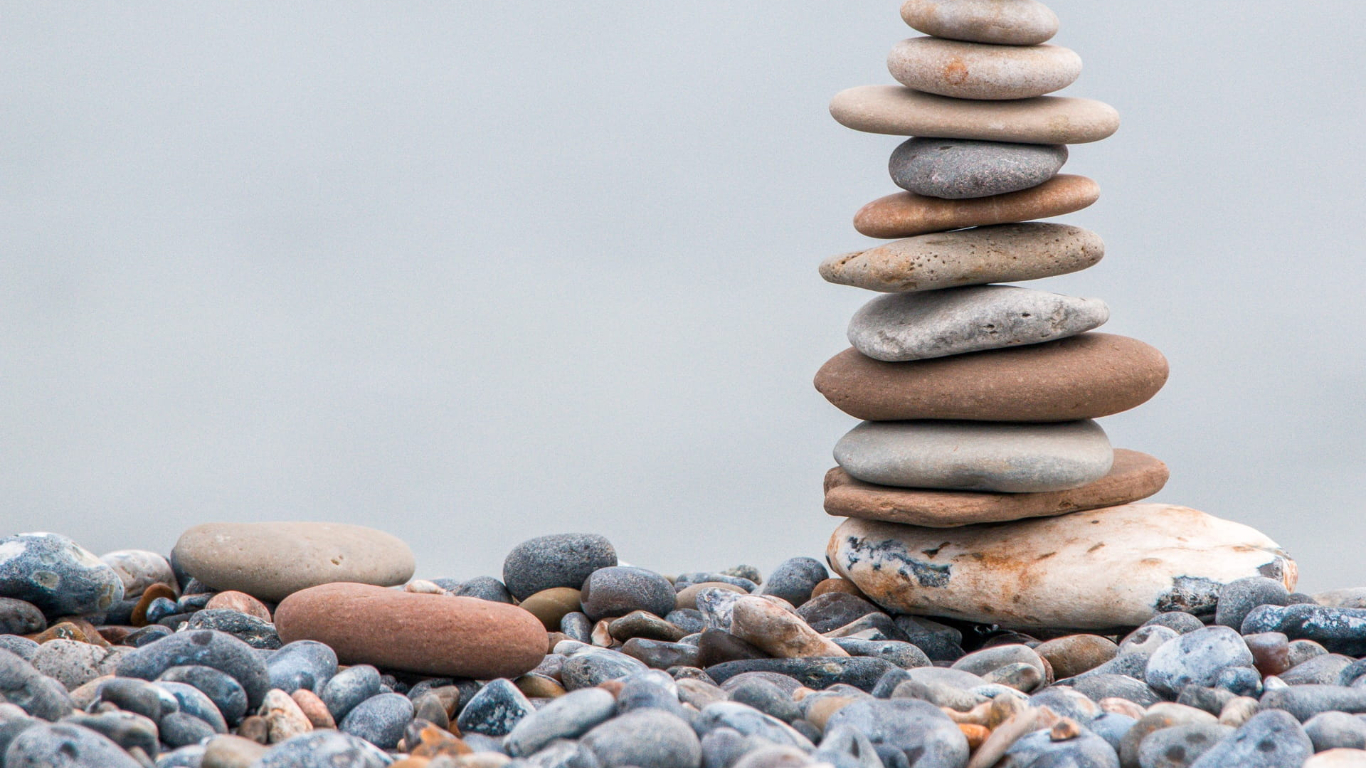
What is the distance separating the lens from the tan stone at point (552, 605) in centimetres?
644

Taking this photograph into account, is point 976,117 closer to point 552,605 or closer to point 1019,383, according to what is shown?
point 1019,383

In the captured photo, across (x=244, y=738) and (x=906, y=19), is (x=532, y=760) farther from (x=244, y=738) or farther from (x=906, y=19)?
(x=906, y=19)

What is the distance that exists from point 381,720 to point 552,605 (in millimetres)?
2440

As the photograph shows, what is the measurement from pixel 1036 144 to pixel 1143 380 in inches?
49.2

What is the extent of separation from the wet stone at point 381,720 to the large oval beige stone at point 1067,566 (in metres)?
2.97

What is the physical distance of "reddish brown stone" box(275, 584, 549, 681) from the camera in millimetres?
4504

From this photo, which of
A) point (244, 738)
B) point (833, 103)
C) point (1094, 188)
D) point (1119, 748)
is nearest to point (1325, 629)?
point (1119, 748)

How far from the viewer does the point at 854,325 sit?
6520 millimetres

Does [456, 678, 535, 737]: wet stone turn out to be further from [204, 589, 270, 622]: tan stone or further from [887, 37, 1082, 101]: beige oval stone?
[887, 37, 1082, 101]: beige oval stone

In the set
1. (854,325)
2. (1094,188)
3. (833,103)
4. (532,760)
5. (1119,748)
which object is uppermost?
(833,103)

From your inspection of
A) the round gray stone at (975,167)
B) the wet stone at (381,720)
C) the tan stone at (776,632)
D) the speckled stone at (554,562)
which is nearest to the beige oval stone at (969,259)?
the round gray stone at (975,167)

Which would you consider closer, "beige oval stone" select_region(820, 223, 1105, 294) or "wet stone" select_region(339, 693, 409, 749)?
"wet stone" select_region(339, 693, 409, 749)

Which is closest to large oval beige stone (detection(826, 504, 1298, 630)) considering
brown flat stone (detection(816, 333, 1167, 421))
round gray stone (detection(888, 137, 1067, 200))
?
brown flat stone (detection(816, 333, 1167, 421))

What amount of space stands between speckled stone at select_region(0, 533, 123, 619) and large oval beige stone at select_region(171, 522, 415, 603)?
22.8 inches
